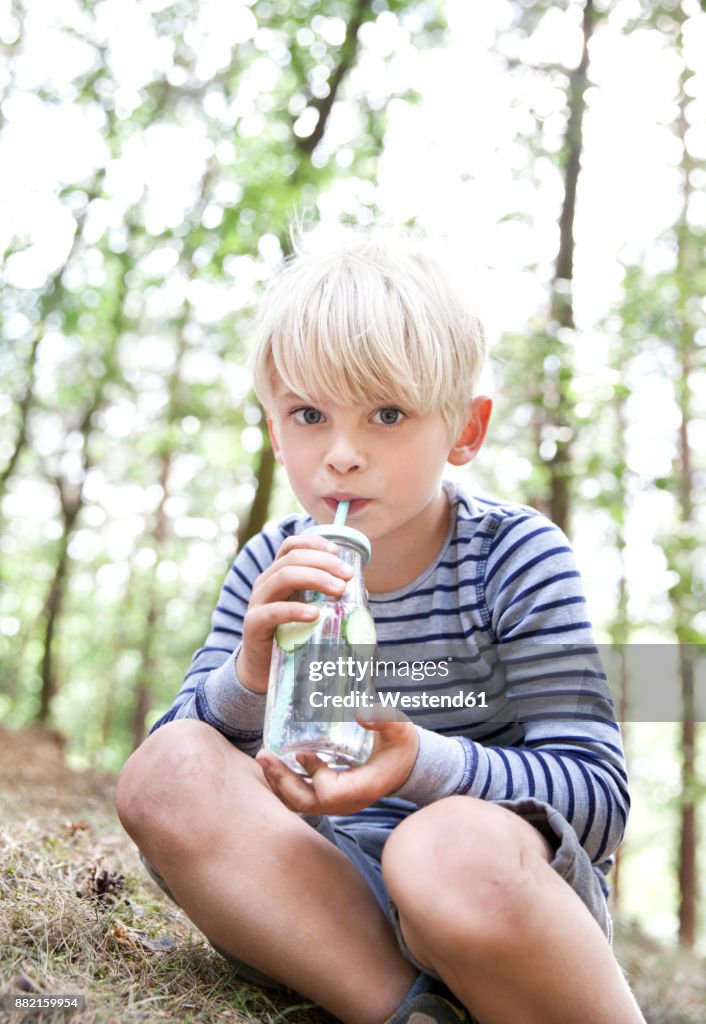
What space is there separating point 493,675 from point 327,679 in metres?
0.55

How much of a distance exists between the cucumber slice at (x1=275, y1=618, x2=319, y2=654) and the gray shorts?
0.41 m

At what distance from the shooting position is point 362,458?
1.78 metres

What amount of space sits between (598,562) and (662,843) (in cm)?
728

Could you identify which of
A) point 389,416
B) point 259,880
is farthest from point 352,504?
point 259,880

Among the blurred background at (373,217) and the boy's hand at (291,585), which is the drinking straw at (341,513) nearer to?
the boy's hand at (291,585)

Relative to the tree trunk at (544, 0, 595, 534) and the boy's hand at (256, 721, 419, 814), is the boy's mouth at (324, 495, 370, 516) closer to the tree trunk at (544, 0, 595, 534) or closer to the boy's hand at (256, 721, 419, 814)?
the boy's hand at (256, 721, 419, 814)

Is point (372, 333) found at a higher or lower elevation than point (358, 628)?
higher

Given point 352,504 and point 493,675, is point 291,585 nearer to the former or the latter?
point 352,504

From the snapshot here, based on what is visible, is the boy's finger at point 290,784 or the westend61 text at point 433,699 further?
the westend61 text at point 433,699

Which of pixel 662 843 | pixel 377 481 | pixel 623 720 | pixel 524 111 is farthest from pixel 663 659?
pixel 377 481

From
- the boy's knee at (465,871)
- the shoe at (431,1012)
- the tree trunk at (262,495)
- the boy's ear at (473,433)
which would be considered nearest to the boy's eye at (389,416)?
the boy's ear at (473,433)

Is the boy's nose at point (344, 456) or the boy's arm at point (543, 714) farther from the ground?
the boy's nose at point (344, 456)

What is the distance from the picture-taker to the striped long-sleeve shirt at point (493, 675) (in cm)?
156

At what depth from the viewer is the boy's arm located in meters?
1.54
